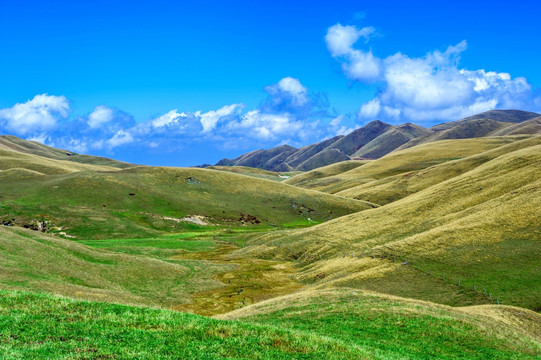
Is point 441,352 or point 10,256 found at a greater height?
point 10,256

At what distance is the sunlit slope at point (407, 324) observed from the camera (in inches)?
1029

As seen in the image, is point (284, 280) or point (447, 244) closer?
point (447, 244)

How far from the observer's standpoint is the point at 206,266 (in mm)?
71375

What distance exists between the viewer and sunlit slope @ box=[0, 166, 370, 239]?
120 m

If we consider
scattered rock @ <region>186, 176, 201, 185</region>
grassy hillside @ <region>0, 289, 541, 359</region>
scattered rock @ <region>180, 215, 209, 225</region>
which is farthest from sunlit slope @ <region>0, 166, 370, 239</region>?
grassy hillside @ <region>0, 289, 541, 359</region>

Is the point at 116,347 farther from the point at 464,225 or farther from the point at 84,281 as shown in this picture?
the point at 464,225

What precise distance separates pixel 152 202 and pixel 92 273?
99.1 m

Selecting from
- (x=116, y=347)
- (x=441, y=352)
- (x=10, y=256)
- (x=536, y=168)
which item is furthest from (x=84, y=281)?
(x=536, y=168)

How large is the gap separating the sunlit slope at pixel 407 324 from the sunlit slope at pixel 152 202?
9100 cm

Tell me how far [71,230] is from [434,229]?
332 feet

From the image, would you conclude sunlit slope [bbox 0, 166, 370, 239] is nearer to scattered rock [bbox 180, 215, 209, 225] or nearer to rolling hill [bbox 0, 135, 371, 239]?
rolling hill [bbox 0, 135, 371, 239]

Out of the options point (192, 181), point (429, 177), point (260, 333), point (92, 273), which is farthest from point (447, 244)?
point (192, 181)

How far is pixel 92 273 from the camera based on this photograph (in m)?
51.4

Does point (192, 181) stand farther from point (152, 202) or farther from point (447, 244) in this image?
point (447, 244)
